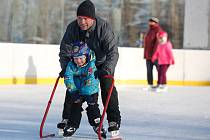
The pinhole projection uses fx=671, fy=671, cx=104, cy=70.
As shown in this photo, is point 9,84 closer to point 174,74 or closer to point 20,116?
point 174,74

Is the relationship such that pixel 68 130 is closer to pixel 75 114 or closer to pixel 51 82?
pixel 75 114

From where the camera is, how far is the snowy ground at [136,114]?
5.93 metres

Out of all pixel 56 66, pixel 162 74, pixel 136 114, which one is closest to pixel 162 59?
pixel 162 74

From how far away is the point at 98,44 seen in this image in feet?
17.5

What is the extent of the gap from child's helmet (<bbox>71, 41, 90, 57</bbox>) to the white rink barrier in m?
7.77

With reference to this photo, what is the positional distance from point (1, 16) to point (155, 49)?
195 inches

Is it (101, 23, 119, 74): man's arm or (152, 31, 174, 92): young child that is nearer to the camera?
(101, 23, 119, 74): man's arm

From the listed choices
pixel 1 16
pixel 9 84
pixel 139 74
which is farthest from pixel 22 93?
pixel 1 16

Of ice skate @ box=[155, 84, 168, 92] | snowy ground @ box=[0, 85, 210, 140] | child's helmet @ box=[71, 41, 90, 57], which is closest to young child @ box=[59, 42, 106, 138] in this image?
child's helmet @ box=[71, 41, 90, 57]

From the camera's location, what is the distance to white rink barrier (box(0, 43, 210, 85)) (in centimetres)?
1312

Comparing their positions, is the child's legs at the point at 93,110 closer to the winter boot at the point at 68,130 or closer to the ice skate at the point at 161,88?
the winter boot at the point at 68,130

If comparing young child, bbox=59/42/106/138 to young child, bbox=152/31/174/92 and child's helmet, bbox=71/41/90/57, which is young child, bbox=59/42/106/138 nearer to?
child's helmet, bbox=71/41/90/57

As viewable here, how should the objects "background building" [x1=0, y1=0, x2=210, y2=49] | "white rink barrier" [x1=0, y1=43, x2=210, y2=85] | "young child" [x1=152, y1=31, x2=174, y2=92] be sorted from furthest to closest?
"background building" [x1=0, y1=0, x2=210, y2=49] → "white rink barrier" [x1=0, y1=43, x2=210, y2=85] → "young child" [x1=152, y1=31, x2=174, y2=92]

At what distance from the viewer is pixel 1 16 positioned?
15742 millimetres
